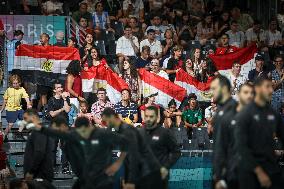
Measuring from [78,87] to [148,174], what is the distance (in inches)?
232

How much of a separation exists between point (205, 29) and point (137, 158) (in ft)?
33.0

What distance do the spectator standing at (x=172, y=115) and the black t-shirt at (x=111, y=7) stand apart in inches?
170

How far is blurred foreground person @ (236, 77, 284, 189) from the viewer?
10547 mm

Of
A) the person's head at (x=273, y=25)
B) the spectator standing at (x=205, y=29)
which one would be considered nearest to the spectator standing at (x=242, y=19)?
the person's head at (x=273, y=25)

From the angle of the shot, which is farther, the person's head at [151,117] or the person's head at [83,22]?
the person's head at [83,22]

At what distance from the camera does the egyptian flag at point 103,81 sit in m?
18.6

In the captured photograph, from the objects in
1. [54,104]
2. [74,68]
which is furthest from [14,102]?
[74,68]

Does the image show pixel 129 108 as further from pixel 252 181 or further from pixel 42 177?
pixel 252 181

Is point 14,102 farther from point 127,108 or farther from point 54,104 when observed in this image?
point 127,108

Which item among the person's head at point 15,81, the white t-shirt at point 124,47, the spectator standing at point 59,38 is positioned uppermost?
the spectator standing at point 59,38

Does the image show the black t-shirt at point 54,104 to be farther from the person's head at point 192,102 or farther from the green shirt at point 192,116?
the person's head at point 192,102

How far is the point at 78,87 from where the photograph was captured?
1809cm

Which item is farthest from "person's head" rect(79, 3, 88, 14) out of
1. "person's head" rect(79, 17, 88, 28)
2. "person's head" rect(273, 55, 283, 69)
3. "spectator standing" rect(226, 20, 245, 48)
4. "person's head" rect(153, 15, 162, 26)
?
"person's head" rect(273, 55, 283, 69)

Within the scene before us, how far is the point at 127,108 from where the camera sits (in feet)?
57.4
